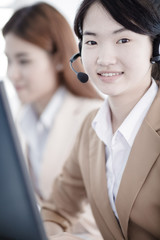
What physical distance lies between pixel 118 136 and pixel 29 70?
104 cm

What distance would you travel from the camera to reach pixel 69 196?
1356mm

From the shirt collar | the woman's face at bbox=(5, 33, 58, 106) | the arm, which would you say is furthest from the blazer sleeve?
the woman's face at bbox=(5, 33, 58, 106)

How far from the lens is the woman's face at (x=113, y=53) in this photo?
3.05 feet

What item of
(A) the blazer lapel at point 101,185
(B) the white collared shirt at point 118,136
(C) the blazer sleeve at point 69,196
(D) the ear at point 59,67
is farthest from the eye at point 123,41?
(D) the ear at point 59,67

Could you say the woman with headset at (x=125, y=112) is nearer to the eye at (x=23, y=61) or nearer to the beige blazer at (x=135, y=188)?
the beige blazer at (x=135, y=188)

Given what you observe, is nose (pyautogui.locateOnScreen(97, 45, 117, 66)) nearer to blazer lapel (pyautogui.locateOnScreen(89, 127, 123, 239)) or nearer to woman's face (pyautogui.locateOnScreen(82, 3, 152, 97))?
woman's face (pyautogui.locateOnScreen(82, 3, 152, 97))

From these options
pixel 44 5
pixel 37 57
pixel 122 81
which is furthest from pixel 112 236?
pixel 44 5

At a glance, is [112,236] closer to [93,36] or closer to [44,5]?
[93,36]

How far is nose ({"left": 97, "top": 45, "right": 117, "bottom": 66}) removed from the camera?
94cm

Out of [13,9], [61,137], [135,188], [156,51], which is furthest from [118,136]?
[13,9]

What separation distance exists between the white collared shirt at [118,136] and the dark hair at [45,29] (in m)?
0.89

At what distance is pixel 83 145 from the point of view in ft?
4.15

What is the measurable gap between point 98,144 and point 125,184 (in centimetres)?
24

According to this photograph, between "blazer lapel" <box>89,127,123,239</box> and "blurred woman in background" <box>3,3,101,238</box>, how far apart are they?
672 mm
